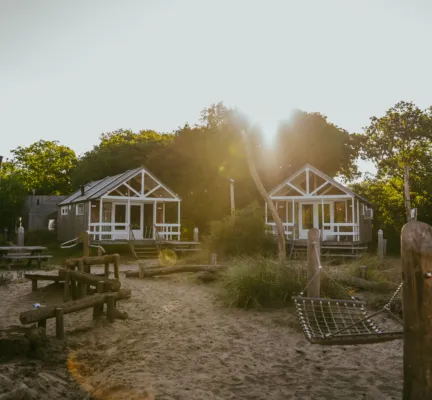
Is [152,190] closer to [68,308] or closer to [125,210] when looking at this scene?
[125,210]

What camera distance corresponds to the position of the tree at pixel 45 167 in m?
62.8

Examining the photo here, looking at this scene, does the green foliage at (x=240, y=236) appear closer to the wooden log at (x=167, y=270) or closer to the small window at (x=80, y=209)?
the wooden log at (x=167, y=270)

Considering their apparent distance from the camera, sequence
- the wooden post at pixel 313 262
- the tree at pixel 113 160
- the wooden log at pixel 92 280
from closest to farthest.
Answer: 1. the wooden post at pixel 313 262
2. the wooden log at pixel 92 280
3. the tree at pixel 113 160

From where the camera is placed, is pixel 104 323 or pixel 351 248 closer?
pixel 104 323

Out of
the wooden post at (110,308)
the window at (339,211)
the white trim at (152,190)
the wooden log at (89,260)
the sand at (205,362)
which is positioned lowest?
the sand at (205,362)

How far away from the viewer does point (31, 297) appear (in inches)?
441

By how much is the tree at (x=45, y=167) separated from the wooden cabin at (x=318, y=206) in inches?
1733

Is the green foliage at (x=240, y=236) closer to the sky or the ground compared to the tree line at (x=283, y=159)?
closer to the ground

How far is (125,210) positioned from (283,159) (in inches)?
660

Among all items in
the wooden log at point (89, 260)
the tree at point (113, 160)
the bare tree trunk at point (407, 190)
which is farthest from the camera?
the tree at point (113, 160)

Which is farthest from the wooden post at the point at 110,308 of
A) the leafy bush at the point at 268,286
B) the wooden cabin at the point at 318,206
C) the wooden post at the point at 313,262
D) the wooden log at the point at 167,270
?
the wooden cabin at the point at 318,206

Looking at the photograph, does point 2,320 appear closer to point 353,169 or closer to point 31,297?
point 31,297

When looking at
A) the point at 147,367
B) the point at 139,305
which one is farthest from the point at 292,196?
the point at 147,367

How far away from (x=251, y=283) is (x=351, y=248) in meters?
14.5
